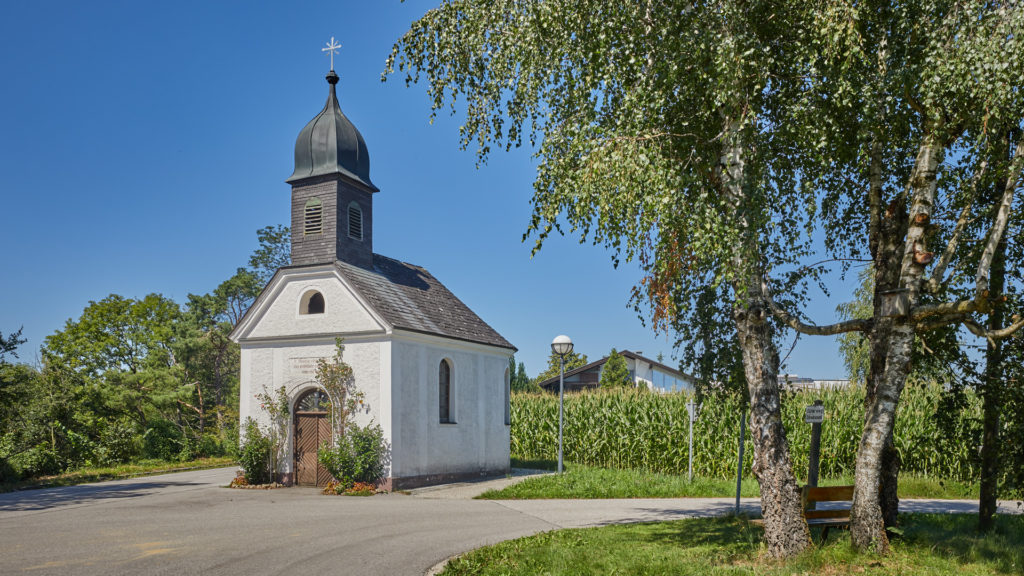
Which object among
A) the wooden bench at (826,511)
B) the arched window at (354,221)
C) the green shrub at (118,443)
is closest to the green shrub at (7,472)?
the green shrub at (118,443)

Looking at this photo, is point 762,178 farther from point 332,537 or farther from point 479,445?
point 479,445

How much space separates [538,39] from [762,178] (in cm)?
308

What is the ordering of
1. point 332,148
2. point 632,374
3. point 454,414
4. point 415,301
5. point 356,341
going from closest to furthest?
point 356,341 < point 332,148 < point 454,414 < point 415,301 < point 632,374

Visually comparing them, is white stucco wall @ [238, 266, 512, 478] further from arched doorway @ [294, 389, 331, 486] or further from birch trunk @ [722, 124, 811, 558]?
birch trunk @ [722, 124, 811, 558]

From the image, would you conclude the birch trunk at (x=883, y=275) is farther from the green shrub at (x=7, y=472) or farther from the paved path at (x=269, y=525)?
the green shrub at (x=7, y=472)

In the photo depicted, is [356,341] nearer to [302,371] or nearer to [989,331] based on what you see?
[302,371]

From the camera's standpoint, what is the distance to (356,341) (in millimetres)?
19281

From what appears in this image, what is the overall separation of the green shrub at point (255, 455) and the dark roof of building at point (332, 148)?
737 centimetres

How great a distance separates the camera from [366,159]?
22109 millimetres

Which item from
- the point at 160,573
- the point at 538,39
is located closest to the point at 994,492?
the point at 538,39

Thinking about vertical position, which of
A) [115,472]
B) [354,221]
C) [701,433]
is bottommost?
[115,472]

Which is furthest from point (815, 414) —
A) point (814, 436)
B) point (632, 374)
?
point (632, 374)

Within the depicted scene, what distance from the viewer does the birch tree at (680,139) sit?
7500 mm

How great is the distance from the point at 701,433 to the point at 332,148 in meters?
13.9
